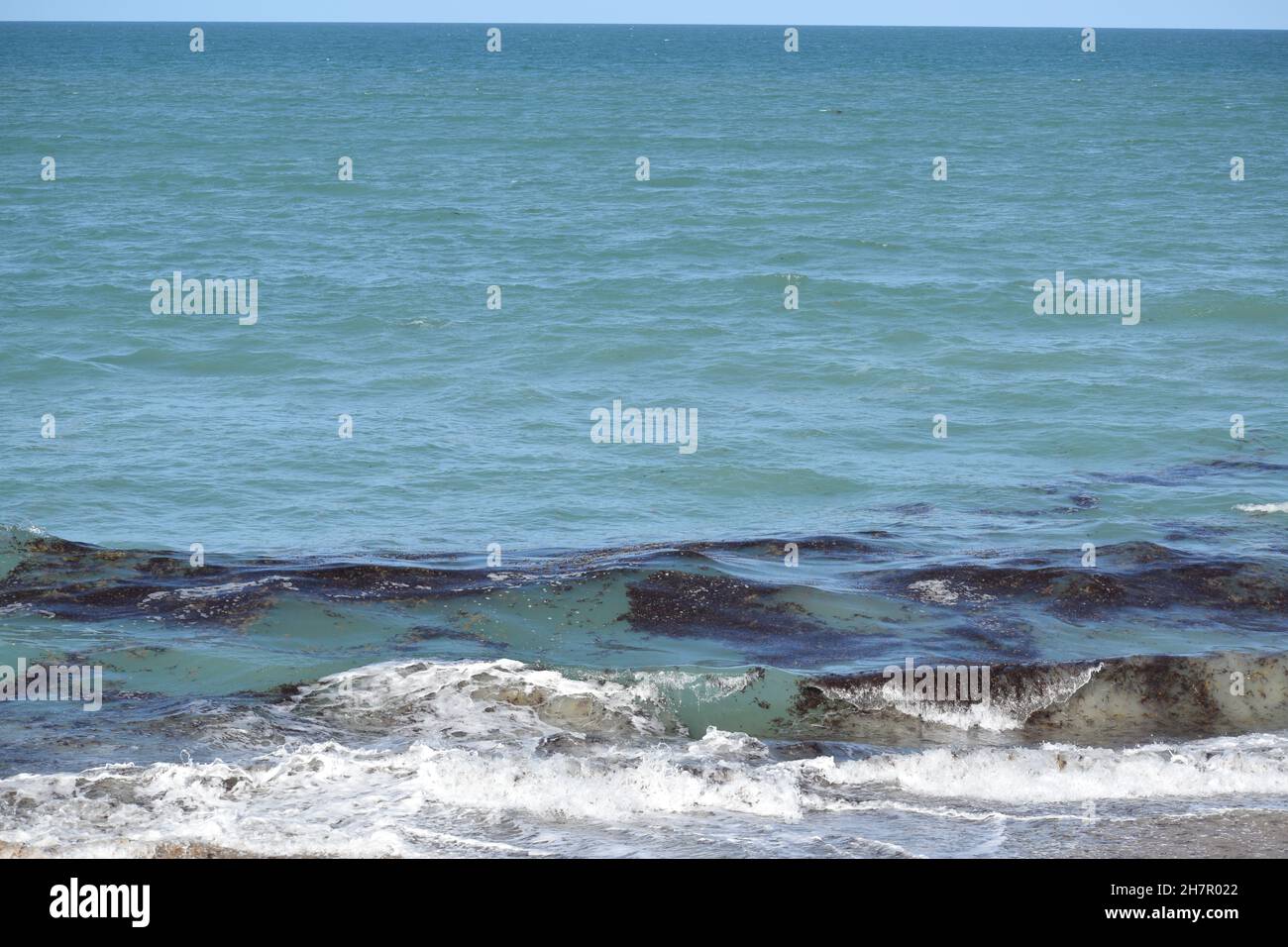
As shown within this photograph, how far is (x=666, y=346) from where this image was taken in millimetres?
24234

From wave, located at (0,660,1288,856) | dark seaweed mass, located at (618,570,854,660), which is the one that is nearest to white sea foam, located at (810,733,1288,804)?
wave, located at (0,660,1288,856)

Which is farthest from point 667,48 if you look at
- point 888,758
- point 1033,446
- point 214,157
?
point 888,758

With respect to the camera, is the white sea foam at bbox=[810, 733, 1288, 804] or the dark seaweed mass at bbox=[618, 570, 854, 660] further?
the dark seaweed mass at bbox=[618, 570, 854, 660]

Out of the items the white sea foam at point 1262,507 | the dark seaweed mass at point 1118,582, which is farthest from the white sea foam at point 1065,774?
the white sea foam at point 1262,507

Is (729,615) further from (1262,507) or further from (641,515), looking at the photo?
(1262,507)

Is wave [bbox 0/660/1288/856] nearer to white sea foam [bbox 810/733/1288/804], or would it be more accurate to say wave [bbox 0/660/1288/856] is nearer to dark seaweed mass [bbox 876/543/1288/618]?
white sea foam [bbox 810/733/1288/804]

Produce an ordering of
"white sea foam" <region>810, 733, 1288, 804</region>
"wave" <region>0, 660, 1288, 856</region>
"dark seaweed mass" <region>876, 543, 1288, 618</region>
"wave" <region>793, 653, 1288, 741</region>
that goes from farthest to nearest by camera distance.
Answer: "dark seaweed mass" <region>876, 543, 1288, 618</region> → "wave" <region>793, 653, 1288, 741</region> → "white sea foam" <region>810, 733, 1288, 804</region> → "wave" <region>0, 660, 1288, 856</region>

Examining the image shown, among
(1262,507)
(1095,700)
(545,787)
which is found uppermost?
(1262,507)

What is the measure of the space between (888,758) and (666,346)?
1611 cm

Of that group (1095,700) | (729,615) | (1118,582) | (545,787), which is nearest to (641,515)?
(729,615)

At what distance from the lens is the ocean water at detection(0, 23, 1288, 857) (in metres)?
8.11

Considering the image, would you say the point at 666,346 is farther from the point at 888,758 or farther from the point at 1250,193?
the point at 1250,193

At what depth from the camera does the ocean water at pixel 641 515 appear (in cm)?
811

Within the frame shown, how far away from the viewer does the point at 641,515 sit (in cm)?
1605
